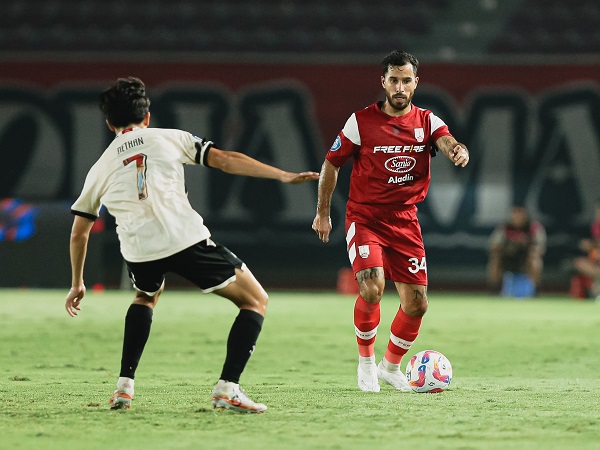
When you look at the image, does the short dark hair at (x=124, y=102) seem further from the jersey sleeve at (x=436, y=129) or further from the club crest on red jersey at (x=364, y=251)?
the jersey sleeve at (x=436, y=129)

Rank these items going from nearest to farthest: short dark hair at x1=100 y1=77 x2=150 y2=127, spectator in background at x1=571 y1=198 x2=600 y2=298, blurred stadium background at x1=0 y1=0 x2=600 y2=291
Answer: short dark hair at x1=100 y1=77 x2=150 y2=127
spectator in background at x1=571 y1=198 x2=600 y2=298
blurred stadium background at x1=0 y1=0 x2=600 y2=291

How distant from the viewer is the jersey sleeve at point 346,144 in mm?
7598

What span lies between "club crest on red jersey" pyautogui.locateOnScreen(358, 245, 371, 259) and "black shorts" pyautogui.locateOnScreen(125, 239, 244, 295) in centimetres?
160

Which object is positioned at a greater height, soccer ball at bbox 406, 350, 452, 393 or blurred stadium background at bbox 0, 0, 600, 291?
blurred stadium background at bbox 0, 0, 600, 291

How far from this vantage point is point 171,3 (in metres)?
22.5

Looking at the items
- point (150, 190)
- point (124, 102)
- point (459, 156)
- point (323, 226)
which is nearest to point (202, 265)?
point (150, 190)

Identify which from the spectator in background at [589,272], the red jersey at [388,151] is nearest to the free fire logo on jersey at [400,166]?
the red jersey at [388,151]

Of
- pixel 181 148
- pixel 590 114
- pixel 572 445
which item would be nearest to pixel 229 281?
pixel 181 148

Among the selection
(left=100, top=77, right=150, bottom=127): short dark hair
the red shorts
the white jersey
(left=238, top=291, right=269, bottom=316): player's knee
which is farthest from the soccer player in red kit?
(left=100, top=77, right=150, bottom=127): short dark hair

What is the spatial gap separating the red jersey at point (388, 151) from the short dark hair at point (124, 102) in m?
1.87

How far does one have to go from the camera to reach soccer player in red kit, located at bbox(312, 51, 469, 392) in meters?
7.52

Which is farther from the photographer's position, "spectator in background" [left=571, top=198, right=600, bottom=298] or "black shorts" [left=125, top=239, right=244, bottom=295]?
"spectator in background" [left=571, top=198, right=600, bottom=298]

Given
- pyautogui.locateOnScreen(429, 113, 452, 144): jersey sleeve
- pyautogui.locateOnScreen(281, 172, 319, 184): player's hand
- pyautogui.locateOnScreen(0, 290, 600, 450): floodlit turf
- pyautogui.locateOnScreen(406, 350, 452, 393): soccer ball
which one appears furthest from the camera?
pyautogui.locateOnScreen(429, 113, 452, 144): jersey sleeve

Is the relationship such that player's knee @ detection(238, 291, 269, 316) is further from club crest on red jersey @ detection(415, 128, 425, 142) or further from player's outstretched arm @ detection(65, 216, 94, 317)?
club crest on red jersey @ detection(415, 128, 425, 142)
